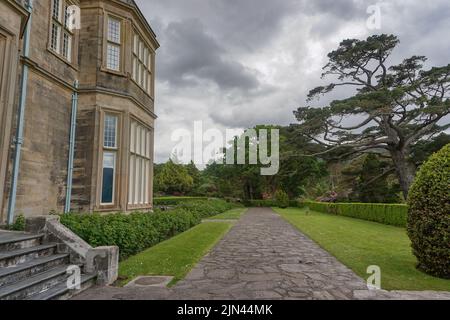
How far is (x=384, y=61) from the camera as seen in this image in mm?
24062

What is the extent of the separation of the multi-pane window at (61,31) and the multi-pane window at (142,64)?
90.7 inches

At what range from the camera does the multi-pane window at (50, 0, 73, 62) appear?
8453mm

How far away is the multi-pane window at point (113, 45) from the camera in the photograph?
388 inches

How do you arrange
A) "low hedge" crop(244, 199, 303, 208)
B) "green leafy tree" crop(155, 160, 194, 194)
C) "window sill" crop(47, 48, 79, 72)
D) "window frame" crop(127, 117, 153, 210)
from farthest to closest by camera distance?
1. "green leafy tree" crop(155, 160, 194, 194)
2. "low hedge" crop(244, 199, 303, 208)
3. "window frame" crop(127, 117, 153, 210)
4. "window sill" crop(47, 48, 79, 72)

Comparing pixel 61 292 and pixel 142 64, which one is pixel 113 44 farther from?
pixel 61 292

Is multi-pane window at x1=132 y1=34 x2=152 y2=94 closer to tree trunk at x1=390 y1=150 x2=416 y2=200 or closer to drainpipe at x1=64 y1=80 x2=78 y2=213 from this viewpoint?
drainpipe at x1=64 y1=80 x2=78 y2=213

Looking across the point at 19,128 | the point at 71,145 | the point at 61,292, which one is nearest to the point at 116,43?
the point at 71,145

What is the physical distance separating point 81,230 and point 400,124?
2361 centimetres

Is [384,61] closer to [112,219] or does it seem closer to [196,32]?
[196,32]

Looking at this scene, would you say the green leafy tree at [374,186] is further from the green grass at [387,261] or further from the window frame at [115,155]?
the window frame at [115,155]

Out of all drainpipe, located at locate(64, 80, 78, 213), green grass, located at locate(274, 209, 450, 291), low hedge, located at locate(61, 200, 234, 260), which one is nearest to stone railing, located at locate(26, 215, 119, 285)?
low hedge, located at locate(61, 200, 234, 260)

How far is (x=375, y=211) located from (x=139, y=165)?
593 inches

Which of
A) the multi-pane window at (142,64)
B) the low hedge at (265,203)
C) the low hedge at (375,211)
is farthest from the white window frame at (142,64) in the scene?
the low hedge at (265,203)

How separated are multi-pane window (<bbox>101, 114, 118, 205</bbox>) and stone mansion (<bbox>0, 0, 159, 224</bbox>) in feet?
0.10
